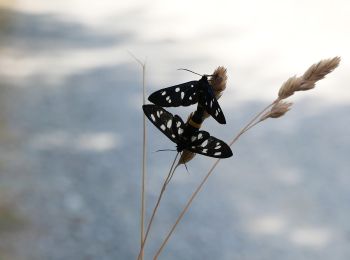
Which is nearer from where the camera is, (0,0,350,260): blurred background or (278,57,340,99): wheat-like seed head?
(278,57,340,99): wheat-like seed head

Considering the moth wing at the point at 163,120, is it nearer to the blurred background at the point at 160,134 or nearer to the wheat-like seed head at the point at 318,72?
the wheat-like seed head at the point at 318,72

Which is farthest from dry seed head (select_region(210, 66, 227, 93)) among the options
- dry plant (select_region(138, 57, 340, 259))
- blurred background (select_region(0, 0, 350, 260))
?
blurred background (select_region(0, 0, 350, 260))

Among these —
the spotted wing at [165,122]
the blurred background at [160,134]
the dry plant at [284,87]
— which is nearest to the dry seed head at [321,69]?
the dry plant at [284,87]

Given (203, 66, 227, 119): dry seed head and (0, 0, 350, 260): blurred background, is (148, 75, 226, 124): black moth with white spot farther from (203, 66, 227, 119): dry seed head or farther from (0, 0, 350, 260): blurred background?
(0, 0, 350, 260): blurred background

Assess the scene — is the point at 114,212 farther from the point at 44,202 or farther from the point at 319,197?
the point at 319,197

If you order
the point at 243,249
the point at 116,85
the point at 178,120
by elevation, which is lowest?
the point at 243,249

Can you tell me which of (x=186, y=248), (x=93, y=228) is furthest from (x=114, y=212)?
(x=186, y=248)
